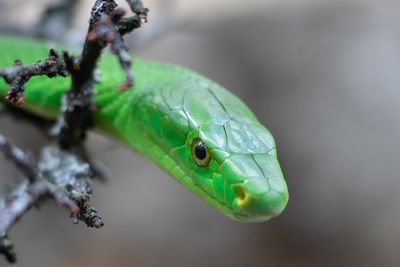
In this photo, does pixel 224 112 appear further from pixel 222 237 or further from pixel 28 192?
pixel 222 237

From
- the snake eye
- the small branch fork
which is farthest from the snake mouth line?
the small branch fork

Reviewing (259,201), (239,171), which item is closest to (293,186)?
(239,171)

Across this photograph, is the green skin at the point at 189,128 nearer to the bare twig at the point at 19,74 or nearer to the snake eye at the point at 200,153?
the snake eye at the point at 200,153

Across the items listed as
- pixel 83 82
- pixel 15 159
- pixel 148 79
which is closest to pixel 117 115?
pixel 148 79

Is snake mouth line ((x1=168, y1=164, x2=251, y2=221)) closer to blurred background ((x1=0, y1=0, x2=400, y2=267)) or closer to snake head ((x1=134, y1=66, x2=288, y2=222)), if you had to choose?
snake head ((x1=134, y1=66, x2=288, y2=222))

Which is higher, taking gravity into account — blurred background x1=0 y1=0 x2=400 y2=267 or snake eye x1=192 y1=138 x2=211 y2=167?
blurred background x1=0 y1=0 x2=400 y2=267

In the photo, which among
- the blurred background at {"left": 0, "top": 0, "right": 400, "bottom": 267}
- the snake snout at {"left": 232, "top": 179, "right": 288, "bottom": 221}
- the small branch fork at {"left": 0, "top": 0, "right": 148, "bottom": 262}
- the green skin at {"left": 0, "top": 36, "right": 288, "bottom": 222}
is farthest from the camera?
the blurred background at {"left": 0, "top": 0, "right": 400, "bottom": 267}

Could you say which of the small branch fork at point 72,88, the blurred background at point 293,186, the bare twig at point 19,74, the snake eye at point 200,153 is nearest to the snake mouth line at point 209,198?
the snake eye at point 200,153
